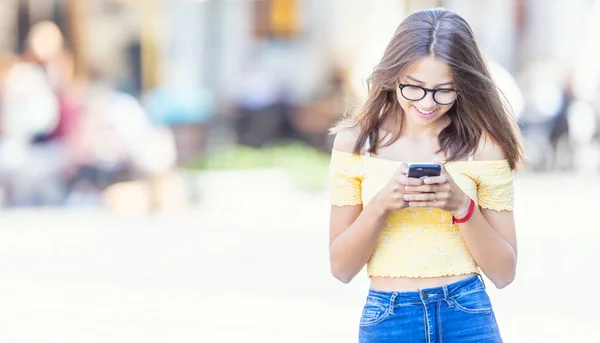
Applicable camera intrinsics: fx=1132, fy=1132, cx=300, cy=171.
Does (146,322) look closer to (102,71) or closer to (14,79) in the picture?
(14,79)

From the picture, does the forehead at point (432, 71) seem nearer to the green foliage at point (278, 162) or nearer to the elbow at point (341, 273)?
the elbow at point (341, 273)

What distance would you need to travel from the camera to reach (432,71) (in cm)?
286

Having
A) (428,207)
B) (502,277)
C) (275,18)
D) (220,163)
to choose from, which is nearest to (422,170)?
(428,207)

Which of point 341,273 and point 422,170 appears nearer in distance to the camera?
point 422,170

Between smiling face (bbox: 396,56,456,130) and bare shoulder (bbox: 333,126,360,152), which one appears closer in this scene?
smiling face (bbox: 396,56,456,130)

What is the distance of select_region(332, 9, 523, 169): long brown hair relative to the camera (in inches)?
113

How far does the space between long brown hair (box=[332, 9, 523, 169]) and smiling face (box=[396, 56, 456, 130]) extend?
0.02 metres

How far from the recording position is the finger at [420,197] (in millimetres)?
2721

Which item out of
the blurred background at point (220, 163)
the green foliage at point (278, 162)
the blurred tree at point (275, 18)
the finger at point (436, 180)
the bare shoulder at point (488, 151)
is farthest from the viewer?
the blurred tree at point (275, 18)

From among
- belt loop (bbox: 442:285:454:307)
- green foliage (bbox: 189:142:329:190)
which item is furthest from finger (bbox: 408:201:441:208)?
green foliage (bbox: 189:142:329:190)

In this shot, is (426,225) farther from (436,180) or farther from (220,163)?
(220,163)

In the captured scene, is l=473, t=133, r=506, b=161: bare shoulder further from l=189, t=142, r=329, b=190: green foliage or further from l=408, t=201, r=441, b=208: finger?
l=189, t=142, r=329, b=190: green foliage

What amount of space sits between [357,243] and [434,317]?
271 mm

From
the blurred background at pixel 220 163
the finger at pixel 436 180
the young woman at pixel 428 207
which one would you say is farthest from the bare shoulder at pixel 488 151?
the blurred background at pixel 220 163
